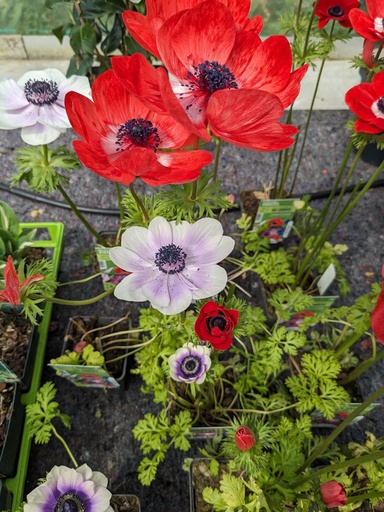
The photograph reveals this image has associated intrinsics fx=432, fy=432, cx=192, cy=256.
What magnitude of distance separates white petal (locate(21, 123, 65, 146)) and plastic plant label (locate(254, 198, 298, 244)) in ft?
2.07

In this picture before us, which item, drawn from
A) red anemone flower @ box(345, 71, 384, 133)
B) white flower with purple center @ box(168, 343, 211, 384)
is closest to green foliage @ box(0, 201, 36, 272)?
white flower with purple center @ box(168, 343, 211, 384)

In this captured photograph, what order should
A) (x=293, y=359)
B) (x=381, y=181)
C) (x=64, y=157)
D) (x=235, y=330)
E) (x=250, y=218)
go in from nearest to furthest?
(x=235, y=330) < (x=64, y=157) < (x=293, y=359) < (x=250, y=218) < (x=381, y=181)

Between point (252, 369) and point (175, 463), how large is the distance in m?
0.33

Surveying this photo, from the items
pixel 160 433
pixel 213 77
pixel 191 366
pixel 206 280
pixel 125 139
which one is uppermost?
pixel 213 77

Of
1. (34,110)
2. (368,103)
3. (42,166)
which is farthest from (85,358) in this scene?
(368,103)

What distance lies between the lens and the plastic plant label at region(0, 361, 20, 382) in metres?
0.89

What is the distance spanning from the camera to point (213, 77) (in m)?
0.56

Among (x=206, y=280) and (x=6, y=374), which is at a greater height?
(x=206, y=280)

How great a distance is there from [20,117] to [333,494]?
2.73 feet

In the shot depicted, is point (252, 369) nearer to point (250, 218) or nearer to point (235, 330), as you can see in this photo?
point (235, 330)

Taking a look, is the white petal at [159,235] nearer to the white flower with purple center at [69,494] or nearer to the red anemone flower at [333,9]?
the white flower with purple center at [69,494]

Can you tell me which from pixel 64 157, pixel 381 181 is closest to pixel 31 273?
pixel 64 157

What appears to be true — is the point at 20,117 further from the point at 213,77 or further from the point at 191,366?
the point at 191,366

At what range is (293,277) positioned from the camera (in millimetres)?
1171
